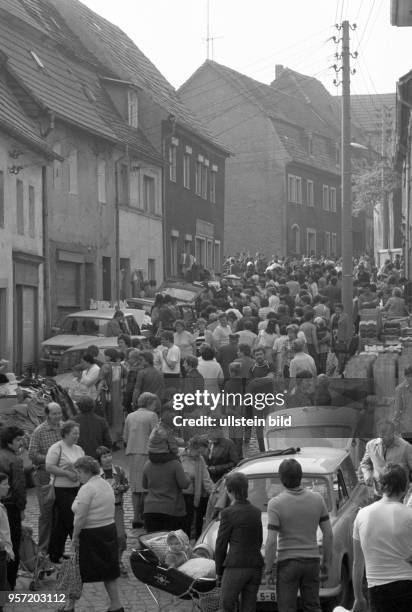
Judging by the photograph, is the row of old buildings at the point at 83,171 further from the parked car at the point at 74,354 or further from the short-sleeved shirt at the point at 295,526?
the short-sleeved shirt at the point at 295,526

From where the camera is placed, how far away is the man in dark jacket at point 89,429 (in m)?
13.8

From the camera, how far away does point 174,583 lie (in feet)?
33.5

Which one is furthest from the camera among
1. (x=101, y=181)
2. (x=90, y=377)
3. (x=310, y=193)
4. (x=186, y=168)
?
(x=310, y=193)

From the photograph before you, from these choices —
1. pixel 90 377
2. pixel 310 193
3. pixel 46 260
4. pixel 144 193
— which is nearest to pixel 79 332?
pixel 46 260

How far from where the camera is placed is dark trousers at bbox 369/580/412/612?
26.8 ft

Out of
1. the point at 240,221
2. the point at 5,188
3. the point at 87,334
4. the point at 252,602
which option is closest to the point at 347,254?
the point at 87,334

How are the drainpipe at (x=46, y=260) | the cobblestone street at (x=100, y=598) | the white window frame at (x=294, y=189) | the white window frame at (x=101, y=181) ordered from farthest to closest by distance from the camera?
the white window frame at (x=294, y=189), the white window frame at (x=101, y=181), the drainpipe at (x=46, y=260), the cobblestone street at (x=100, y=598)

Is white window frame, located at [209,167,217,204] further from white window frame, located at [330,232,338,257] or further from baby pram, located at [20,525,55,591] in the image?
baby pram, located at [20,525,55,591]

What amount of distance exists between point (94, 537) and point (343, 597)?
220 centimetres

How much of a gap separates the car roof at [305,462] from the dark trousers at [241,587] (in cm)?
195

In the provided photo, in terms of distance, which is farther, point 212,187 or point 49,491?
point 212,187

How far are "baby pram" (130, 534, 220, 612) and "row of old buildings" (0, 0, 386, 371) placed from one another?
58.9ft

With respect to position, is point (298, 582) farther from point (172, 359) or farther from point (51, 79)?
point (51, 79)

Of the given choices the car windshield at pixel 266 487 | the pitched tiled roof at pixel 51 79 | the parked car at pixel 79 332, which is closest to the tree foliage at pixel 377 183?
the pitched tiled roof at pixel 51 79
